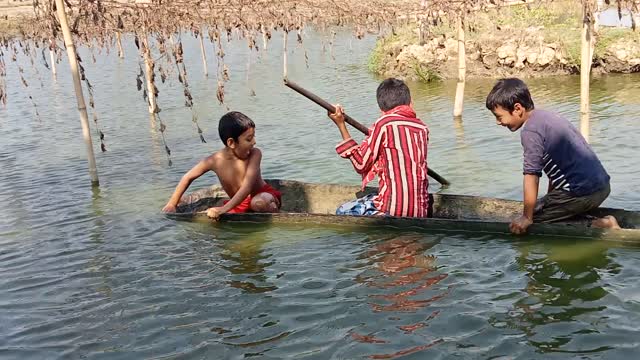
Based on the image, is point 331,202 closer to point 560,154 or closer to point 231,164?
point 231,164

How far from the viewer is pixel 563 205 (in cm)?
575

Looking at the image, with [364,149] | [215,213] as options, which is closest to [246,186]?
[215,213]

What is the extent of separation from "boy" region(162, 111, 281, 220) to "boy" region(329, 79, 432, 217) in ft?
3.52

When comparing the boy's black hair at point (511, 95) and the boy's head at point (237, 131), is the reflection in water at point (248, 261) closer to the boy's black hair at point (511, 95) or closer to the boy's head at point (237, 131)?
the boy's head at point (237, 131)

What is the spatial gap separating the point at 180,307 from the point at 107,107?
38.8 ft

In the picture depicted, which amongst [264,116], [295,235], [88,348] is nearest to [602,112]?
[264,116]

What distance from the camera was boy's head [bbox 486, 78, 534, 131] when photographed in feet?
17.7

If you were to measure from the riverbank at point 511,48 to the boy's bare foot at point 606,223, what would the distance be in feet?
32.4

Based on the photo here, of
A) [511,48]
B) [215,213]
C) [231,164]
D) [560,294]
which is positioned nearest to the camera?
[560,294]

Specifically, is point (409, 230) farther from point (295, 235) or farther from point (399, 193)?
point (295, 235)

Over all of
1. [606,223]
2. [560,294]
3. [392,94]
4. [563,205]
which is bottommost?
[560,294]

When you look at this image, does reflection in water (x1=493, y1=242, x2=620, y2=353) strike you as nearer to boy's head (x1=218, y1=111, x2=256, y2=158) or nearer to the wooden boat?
the wooden boat

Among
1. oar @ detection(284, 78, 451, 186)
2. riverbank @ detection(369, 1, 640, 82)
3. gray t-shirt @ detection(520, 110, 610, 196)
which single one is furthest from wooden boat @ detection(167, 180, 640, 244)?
riverbank @ detection(369, 1, 640, 82)

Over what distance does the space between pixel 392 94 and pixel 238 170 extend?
1.88 m
